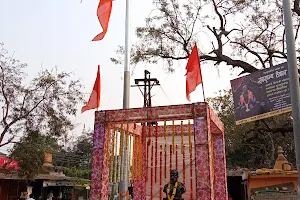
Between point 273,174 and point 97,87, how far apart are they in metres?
6.47

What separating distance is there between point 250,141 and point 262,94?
6.50 metres

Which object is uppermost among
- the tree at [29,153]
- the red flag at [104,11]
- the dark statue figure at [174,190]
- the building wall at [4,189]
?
the red flag at [104,11]

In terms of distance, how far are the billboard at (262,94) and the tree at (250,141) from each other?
5732 mm

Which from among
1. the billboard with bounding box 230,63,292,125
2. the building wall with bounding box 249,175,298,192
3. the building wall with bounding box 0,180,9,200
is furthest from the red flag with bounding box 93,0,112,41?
the building wall with bounding box 0,180,9,200

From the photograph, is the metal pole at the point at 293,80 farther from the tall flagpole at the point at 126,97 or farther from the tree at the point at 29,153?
the tree at the point at 29,153

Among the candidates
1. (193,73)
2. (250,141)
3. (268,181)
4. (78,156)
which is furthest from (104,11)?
(78,156)

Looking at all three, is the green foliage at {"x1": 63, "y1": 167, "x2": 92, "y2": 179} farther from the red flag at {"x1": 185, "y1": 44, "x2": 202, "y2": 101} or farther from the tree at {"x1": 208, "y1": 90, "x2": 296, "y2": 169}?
the red flag at {"x1": 185, "y1": 44, "x2": 202, "y2": 101}

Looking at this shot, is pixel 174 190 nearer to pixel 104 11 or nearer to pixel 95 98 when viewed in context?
pixel 95 98

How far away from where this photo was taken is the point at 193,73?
7.52 m

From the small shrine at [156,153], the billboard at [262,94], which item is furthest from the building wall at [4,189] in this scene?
the billboard at [262,94]

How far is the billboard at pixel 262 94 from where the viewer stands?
819cm

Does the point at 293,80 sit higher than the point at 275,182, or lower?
higher

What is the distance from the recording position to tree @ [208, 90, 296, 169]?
1653 centimetres

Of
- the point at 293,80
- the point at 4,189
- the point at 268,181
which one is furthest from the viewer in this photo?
the point at 4,189
